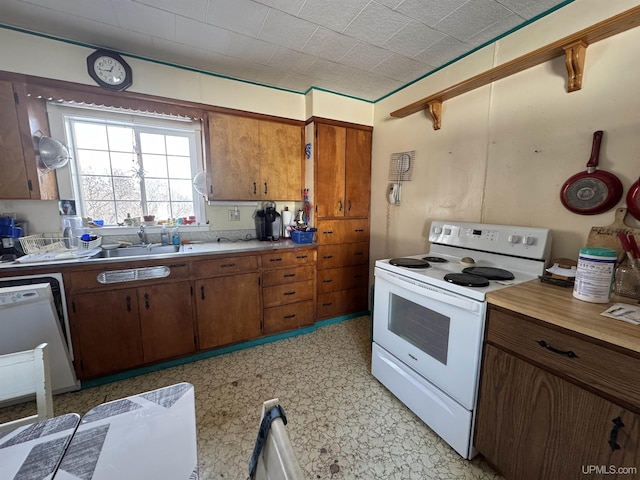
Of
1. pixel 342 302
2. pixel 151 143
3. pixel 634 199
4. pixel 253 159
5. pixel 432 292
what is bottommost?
pixel 342 302

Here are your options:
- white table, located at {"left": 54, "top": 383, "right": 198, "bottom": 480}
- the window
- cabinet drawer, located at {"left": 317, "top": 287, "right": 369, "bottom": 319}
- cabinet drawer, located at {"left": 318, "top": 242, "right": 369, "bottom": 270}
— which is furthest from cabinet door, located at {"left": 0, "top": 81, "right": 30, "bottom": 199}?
cabinet drawer, located at {"left": 317, "top": 287, "right": 369, "bottom": 319}

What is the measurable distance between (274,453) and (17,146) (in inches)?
101

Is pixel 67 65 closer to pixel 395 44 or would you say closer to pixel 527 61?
pixel 395 44

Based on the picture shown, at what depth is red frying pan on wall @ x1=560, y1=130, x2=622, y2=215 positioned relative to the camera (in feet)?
4.43

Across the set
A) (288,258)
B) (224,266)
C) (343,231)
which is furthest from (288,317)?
(343,231)

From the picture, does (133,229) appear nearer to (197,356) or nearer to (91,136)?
(91,136)

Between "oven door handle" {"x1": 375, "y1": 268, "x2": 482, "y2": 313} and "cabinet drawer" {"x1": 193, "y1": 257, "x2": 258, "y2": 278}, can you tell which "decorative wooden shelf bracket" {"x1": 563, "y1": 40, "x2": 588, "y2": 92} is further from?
"cabinet drawer" {"x1": 193, "y1": 257, "x2": 258, "y2": 278}

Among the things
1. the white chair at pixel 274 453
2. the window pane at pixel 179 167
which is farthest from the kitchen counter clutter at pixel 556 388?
the window pane at pixel 179 167

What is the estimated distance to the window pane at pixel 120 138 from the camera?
7.66ft

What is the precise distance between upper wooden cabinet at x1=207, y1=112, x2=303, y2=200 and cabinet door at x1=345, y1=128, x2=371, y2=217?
1.72 feet

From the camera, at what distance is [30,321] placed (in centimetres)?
159

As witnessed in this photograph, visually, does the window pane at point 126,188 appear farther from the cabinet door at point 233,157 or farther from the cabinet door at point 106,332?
the cabinet door at point 106,332

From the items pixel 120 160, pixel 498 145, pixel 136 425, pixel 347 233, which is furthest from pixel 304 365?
pixel 120 160

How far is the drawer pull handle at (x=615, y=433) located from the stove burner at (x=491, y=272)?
0.70 metres
